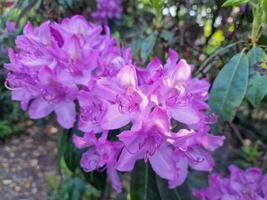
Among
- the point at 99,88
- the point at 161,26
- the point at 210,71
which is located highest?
the point at 99,88

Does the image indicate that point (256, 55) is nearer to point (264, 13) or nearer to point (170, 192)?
point (264, 13)

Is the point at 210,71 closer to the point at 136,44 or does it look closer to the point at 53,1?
the point at 136,44

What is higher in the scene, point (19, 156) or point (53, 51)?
point (53, 51)

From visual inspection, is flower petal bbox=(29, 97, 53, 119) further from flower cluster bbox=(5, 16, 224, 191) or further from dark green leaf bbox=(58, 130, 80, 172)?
dark green leaf bbox=(58, 130, 80, 172)

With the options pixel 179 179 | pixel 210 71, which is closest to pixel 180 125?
pixel 179 179

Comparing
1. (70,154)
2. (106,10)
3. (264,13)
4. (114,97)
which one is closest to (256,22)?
(264,13)

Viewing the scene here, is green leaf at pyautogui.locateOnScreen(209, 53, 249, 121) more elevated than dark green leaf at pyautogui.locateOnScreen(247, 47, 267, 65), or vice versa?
dark green leaf at pyautogui.locateOnScreen(247, 47, 267, 65)

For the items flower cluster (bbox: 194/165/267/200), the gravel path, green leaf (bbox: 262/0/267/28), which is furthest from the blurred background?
flower cluster (bbox: 194/165/267/200)
